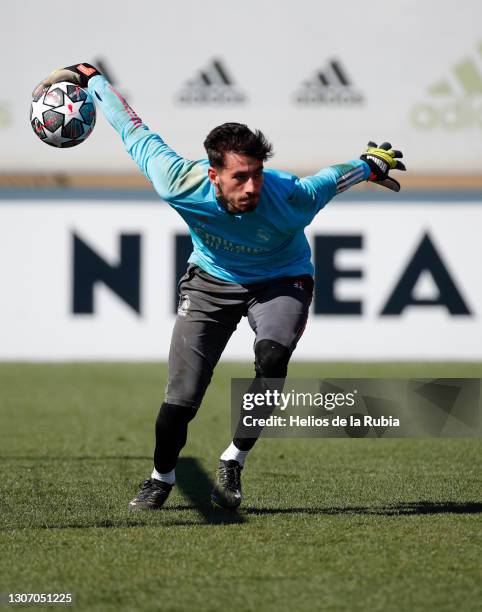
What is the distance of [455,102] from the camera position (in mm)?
17750

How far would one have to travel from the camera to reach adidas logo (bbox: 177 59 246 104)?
1770cm

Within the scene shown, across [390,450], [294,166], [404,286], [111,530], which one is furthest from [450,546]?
[294,166]

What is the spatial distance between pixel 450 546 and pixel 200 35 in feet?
44.7

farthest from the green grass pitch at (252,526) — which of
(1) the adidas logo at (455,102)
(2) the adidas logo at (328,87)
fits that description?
(1) the adidas logo at (455,102)

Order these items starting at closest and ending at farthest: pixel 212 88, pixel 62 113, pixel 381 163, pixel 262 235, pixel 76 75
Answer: pixel 262 235
pixel 381 163
pixel 76 75
pixel 62 113
pixel 212 88

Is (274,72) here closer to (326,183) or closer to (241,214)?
(326,183)

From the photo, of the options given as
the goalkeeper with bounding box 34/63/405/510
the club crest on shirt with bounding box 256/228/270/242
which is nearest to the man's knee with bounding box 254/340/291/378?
the goalkeeper with bounding box 34/63/405/510

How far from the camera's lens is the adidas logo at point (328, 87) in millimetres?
17766

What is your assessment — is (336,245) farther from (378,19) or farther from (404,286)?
(378,19)

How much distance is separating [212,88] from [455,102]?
3.83 m

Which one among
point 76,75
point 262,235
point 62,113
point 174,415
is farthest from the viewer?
point 62,113

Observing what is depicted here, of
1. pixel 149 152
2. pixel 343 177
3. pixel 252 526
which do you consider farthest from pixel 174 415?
pixel 343 177

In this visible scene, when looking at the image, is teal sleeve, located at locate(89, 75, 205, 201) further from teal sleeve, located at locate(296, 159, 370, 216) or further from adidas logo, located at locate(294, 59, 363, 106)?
adidas logo, located at locate(294, 59, 363, 106)

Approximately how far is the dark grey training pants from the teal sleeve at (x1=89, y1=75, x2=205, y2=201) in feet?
2.05
